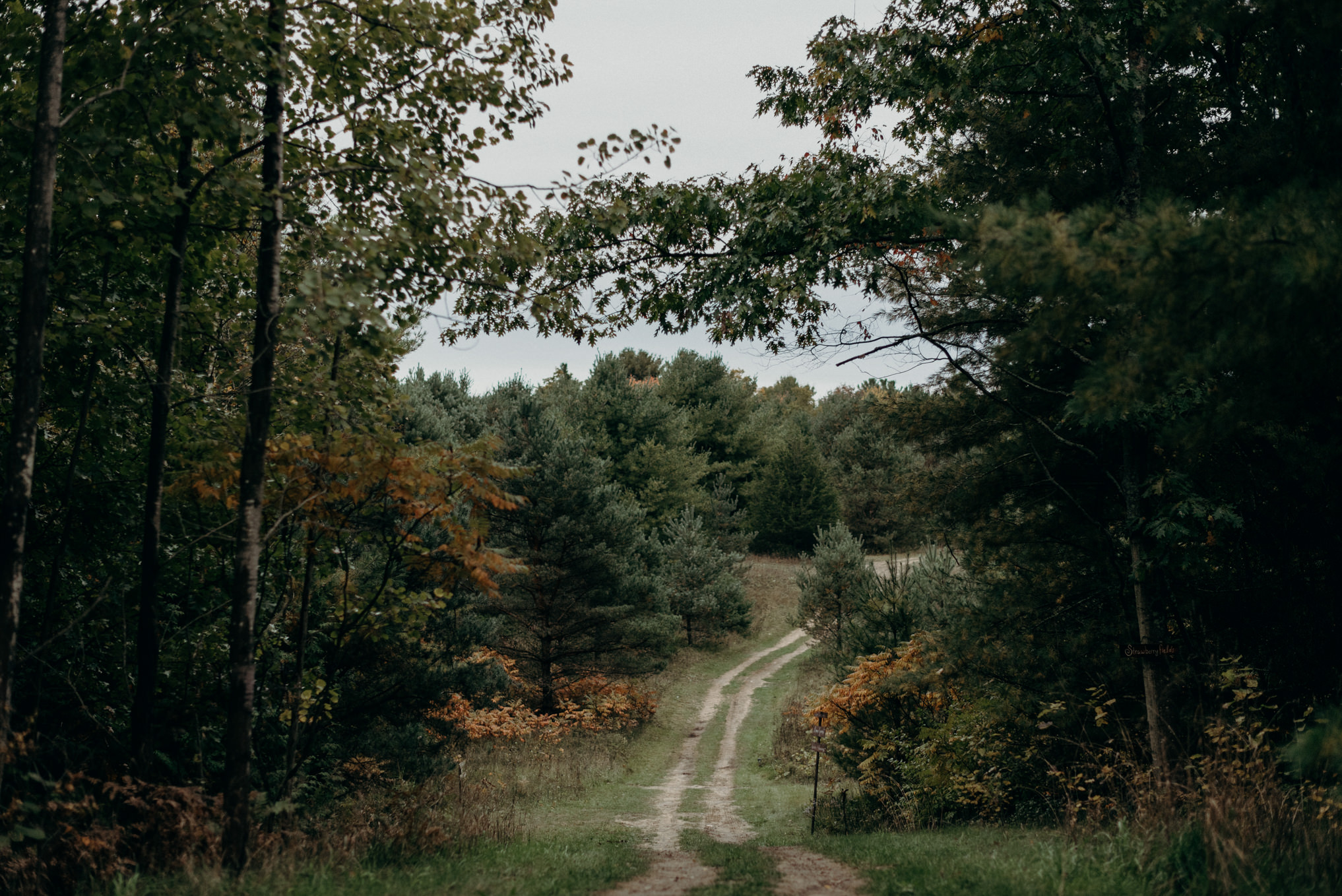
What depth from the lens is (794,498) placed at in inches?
1689

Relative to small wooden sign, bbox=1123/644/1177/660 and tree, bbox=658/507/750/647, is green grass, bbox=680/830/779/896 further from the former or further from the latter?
tree, bbox=658/507/750/647

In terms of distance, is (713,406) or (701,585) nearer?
(701,585)

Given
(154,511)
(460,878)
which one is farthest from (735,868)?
(154,511)

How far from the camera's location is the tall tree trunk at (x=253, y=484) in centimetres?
518

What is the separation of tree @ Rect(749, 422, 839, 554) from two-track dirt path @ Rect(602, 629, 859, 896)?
61.8ft

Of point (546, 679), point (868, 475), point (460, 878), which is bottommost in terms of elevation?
point (546, 679)

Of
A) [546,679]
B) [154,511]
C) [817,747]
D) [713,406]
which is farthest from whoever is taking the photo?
[713,406]

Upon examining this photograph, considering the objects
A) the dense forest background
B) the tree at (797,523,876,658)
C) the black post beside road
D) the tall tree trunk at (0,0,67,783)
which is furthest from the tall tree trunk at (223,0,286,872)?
the tree at (797,523,876,658)

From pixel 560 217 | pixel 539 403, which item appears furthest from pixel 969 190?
pixel 539 403

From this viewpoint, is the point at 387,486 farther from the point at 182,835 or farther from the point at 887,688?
the point at 887,688

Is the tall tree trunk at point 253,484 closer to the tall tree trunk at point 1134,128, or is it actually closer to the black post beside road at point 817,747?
the black post beside road at point 817,747

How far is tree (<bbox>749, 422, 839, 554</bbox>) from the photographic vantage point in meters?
42.5

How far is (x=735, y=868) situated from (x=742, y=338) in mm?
4951

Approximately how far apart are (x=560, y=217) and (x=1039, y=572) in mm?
7186
